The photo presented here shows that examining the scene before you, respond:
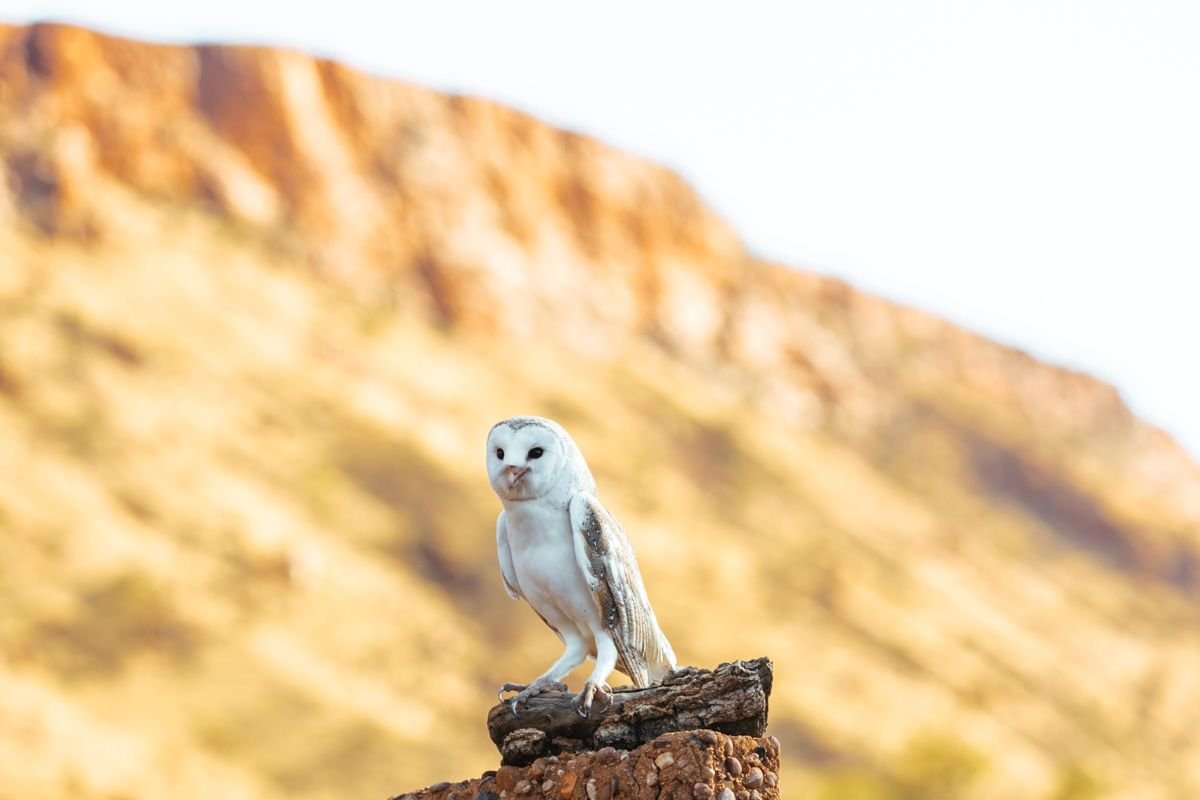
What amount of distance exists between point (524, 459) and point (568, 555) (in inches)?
20.5

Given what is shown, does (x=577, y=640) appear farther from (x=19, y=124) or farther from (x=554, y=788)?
(x=19, y=124)

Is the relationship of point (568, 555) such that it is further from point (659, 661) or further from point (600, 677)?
point (659, 661)

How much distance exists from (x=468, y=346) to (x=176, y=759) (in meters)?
32.7

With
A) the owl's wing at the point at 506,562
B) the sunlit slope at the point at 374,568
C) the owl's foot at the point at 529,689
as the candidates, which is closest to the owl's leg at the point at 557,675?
the owl's foot at the point at 529,689

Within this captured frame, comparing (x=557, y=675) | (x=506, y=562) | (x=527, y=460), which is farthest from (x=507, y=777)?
(x=527, y=460)

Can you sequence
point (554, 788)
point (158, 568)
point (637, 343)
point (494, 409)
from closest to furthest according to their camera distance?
point (554, 788), point (158, 568), point (494, 409), point (637, 343)

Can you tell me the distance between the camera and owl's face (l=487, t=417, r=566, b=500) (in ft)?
25.0

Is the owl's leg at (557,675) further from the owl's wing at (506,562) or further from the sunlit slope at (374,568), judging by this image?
the sunlit slope at (374,568)

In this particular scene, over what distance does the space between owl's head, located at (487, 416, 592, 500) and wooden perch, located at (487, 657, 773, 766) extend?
101 cm

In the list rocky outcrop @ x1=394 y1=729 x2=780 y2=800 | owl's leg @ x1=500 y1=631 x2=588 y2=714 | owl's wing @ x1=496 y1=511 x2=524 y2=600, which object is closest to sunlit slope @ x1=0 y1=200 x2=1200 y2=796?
owl's wing @ x1=496 y1=511 x2=524 y2=600

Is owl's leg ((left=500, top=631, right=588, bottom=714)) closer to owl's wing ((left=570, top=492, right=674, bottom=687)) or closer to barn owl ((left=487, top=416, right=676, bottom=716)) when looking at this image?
barn owl ((left=487, top=416, right=676, bottom=716))

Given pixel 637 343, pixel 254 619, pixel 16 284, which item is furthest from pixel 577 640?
pixel 637 343

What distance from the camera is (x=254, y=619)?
Result: 41031 millimetres

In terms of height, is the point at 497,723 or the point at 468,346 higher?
the point at 468,346
